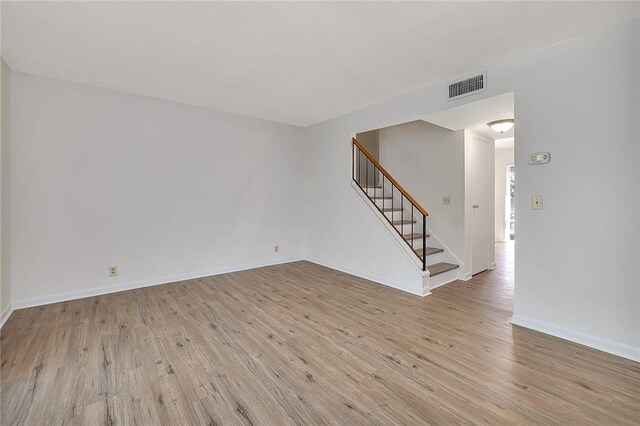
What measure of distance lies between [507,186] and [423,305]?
669cm

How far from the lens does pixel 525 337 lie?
2.52m

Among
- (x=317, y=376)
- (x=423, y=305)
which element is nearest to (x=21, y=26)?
(x=317, y=376)

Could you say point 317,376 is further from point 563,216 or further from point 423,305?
point 563,216

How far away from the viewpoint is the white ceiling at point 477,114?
303 centimetres

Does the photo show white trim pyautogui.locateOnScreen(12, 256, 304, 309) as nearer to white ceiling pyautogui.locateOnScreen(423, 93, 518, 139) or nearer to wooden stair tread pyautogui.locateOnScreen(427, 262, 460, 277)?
wooden stair tread pyautogui.locateOnScreen(427, 262, 460, 277)

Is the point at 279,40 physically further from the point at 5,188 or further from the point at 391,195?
the point at 391,195

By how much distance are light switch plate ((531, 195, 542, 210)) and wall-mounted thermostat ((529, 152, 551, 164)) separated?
0.32 m

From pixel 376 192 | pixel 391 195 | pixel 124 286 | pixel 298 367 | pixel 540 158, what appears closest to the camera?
pixel 298 367

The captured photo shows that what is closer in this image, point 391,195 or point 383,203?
point 383,203

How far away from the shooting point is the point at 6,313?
287 centimetres

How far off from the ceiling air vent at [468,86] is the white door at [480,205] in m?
1.69

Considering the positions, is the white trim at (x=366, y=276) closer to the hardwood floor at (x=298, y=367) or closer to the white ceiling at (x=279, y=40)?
the hardwood floor at (x=298, y=367)

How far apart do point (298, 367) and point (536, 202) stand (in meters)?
2.55

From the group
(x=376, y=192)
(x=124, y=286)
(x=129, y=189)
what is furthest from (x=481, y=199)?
(x=124, y=286)
